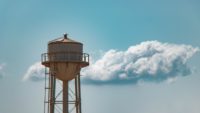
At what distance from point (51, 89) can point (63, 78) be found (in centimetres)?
217

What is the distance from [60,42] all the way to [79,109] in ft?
30.8

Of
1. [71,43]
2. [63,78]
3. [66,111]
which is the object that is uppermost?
[71,43]

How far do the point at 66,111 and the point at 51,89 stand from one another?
140 inches

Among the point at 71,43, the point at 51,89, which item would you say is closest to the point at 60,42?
the point at 71,43

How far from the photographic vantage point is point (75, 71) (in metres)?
72.6

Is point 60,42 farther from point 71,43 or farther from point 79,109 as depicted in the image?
point 79,109

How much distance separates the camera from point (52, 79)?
7212 centimetres

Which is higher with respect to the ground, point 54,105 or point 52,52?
point 52,52

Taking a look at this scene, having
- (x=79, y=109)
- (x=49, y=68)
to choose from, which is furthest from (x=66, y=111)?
(x=49, y=68)

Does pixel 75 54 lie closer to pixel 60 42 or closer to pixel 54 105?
pixel 60 42

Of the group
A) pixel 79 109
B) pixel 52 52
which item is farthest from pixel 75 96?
pixel 52 52

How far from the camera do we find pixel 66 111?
237ft

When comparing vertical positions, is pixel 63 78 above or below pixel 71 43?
below

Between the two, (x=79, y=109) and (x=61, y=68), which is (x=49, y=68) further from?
(x=79, y=109)
